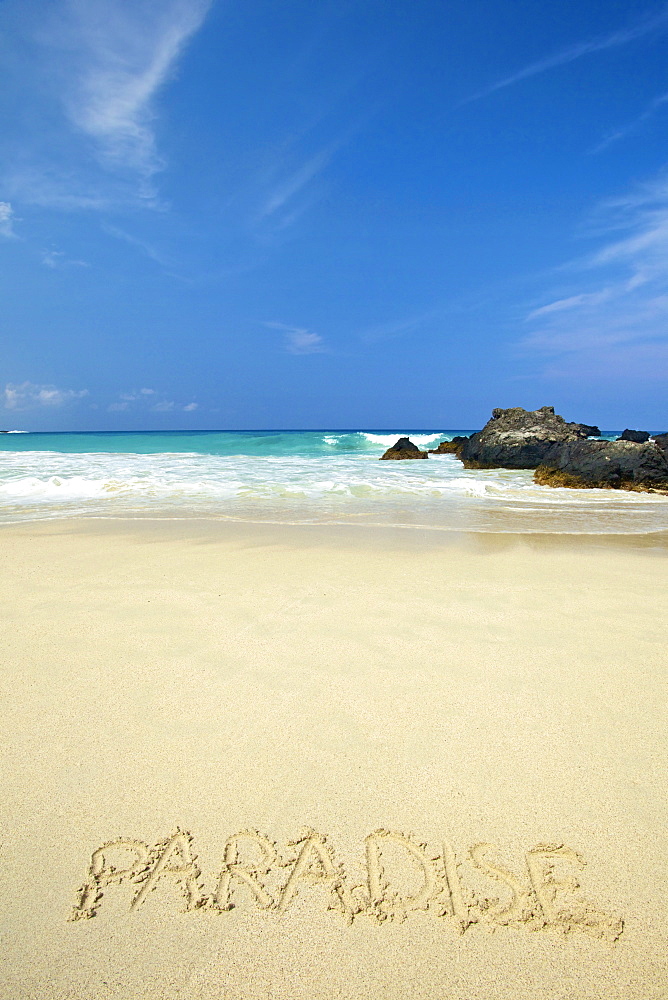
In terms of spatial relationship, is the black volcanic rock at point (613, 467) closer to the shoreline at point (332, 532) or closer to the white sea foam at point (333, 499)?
the white sea foam at point (333, 499)

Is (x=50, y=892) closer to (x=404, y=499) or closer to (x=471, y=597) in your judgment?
(x=471, y=597)

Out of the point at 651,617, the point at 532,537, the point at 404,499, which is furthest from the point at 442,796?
the point at 404,499

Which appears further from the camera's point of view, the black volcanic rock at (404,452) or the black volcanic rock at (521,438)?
the black volcanic rock at (404,452)

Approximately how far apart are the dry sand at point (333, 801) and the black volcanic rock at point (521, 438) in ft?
39.0

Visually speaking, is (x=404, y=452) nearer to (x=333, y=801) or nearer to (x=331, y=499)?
(x=331, y=499)

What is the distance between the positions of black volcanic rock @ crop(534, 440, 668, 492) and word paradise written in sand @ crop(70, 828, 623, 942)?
9799 mm

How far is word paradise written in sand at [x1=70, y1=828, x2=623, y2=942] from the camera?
1.21 meters

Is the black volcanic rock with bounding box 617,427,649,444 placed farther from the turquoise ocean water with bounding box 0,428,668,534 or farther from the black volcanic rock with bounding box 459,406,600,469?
the turquoise ocean water with bounding box 0,428,668,534

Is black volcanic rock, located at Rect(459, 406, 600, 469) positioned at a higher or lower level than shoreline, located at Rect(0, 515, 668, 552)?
higher

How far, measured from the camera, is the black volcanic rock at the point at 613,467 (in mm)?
9602

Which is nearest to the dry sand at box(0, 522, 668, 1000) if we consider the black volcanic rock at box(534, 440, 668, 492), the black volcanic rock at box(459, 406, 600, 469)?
the black volcanic rock at box(534, 440, 668, 492)

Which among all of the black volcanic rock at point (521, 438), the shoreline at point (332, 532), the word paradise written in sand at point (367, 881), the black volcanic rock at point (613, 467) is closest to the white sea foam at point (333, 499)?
the shoreline at point (332, 532)

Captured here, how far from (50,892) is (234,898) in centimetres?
46

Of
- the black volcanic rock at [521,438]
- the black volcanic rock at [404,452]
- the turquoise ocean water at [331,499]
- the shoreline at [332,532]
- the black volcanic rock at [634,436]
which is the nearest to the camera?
the shoreline at [332,532]
